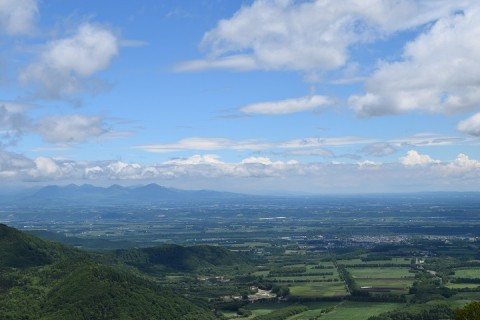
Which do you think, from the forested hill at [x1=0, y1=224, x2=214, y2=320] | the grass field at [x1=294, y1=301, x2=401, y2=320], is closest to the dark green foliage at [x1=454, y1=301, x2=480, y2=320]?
the grass field at [x1=294, y1=301, x2=401, y2=320]

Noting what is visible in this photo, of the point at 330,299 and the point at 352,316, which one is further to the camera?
the point at 330,299

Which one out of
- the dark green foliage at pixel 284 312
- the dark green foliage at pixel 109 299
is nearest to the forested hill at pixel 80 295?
the dark green foliage at pixel 109 299

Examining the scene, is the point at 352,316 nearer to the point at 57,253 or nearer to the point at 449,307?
the point at 449,307

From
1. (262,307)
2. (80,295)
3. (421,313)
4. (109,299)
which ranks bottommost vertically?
(262,307)

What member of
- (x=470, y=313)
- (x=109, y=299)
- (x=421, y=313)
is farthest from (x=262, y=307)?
(x=470, y=313)

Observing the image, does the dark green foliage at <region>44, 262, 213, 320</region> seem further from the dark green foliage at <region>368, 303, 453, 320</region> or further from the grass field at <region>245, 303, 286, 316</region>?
the dark green foliage at <region>368, 303, 453, 320</region>

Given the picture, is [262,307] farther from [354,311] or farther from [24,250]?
[24,250]

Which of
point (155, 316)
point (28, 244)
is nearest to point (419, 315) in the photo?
point (155, 316)
